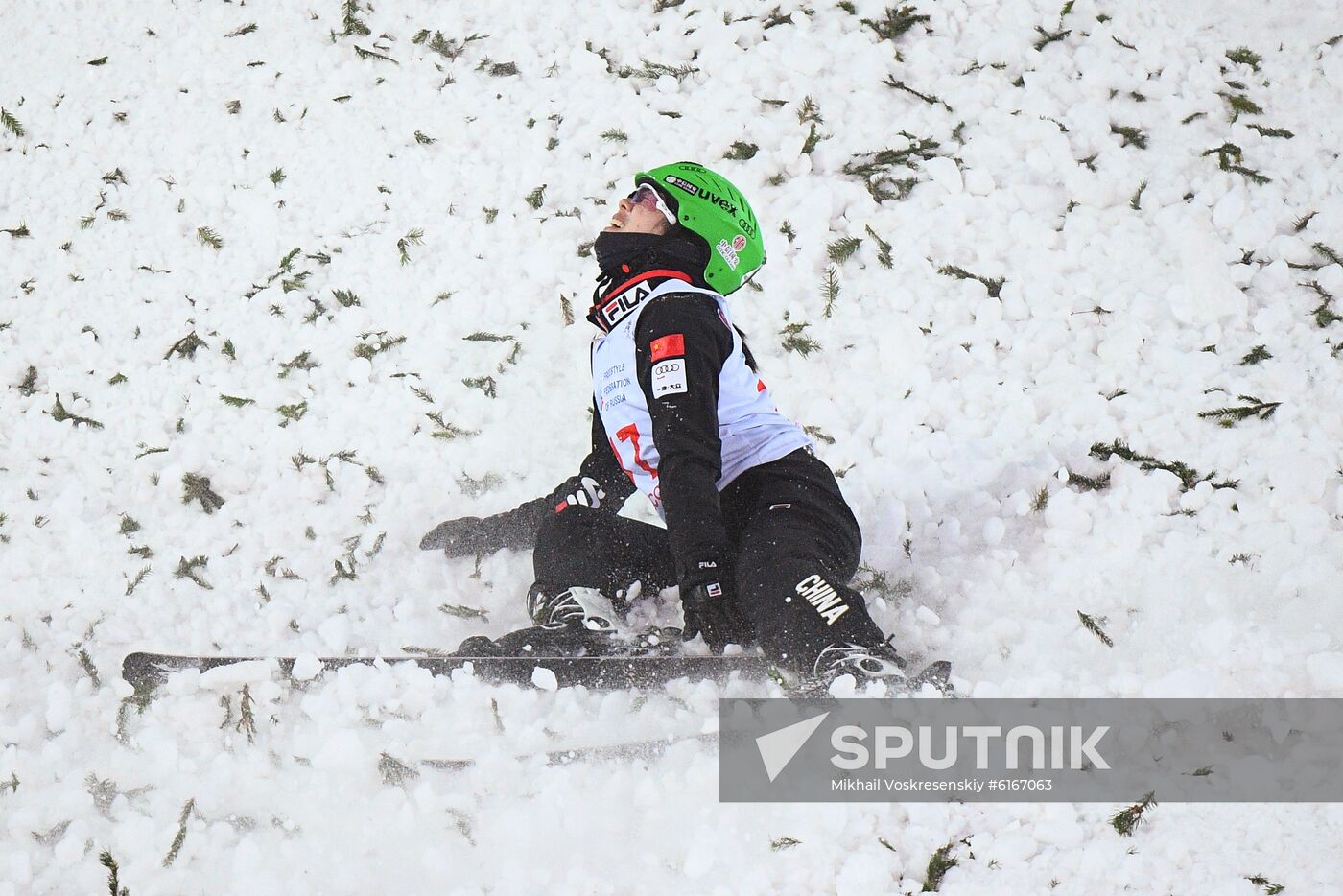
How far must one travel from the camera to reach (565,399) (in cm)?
518

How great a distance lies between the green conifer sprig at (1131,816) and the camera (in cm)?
A: 279

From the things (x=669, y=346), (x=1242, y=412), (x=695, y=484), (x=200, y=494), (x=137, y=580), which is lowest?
(x=137, y=580)

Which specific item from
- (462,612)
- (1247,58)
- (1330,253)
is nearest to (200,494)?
(462,612)

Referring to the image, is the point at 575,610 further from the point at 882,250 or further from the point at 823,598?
the point at 882,250

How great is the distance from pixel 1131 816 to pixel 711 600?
1387mm

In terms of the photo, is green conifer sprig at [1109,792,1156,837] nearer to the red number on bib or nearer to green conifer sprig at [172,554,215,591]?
the red number on bib

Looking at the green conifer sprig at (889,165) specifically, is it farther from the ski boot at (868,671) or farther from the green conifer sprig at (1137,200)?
the ski boot at (868,671)

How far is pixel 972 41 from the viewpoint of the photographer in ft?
20.3

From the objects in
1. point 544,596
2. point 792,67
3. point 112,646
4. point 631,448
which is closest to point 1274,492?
point 631,448

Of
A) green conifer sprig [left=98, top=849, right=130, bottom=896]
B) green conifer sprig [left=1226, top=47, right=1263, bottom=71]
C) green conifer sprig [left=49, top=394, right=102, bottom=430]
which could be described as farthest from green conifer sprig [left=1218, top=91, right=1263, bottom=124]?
green conifer sprig [left=49, top=394, right=102, bottom=430]

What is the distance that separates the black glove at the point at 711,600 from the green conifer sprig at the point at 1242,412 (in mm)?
2391

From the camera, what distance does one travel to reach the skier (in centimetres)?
337

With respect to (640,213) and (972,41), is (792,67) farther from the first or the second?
(640,213)

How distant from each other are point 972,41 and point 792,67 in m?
1.12
